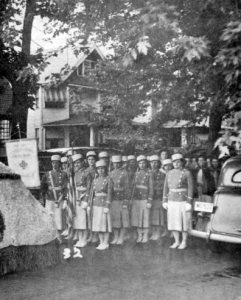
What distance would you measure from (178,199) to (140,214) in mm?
1071

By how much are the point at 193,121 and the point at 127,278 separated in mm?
9242

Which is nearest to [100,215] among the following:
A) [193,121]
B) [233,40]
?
[233,40]

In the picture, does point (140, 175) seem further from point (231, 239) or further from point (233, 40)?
point (233, 40)

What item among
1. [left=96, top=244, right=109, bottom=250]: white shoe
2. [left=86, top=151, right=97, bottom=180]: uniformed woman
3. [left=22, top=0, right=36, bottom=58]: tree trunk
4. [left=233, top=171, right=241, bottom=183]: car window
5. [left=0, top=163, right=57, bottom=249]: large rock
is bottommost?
[left=96, top=244, right=109, bottom=250]: white shoe

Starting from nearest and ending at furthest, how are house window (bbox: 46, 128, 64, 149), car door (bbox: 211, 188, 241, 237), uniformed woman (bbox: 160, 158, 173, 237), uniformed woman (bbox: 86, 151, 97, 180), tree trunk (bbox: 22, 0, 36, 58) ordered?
1. car door (bbox: 211, 188, 241, 237)
2. uniformed woman (bbox: 86, 151, 97, 180)
3. uniformed woman (bbox: 160, 158, 173, 237)
4. tree trunk (bbox: 22, 0, 36, 58)
5. house window (bbox: 46, 128, 64, 149)

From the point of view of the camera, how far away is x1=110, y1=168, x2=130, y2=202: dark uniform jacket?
10297 millimetres

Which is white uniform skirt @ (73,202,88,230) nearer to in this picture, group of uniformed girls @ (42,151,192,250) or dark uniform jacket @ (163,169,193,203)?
group of uniformed girls @ (42,151,192,250)

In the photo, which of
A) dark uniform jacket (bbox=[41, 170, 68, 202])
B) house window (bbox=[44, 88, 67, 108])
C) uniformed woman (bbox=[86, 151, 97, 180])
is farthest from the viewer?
house window (bbox=[44, 88, 67, 108])

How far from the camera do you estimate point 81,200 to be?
1002 cm

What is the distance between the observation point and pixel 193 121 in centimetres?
1561

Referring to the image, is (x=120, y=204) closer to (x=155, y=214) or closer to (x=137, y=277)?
(x=155, y=214)

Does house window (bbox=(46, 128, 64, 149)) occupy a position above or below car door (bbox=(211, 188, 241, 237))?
above

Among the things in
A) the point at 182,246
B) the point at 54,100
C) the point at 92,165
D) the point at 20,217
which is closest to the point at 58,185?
the point at 92,165

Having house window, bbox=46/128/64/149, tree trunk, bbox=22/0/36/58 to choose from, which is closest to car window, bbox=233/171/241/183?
tree trunk, bbox=22/0/36/58
